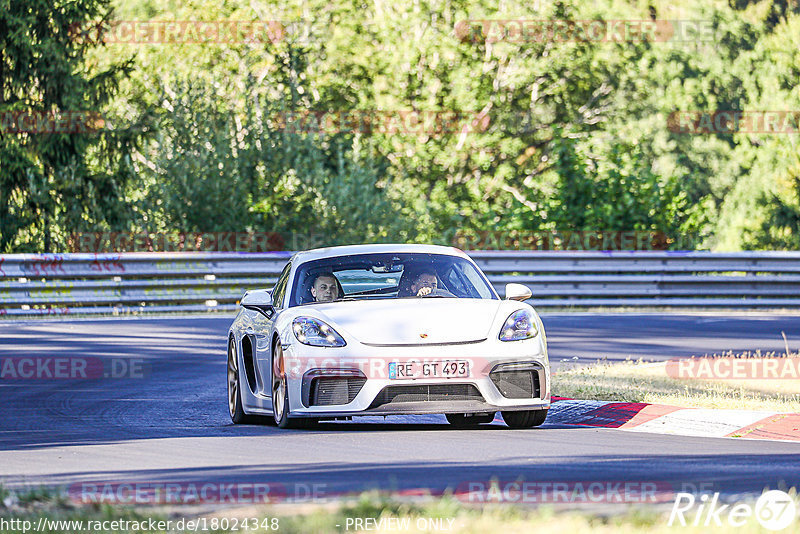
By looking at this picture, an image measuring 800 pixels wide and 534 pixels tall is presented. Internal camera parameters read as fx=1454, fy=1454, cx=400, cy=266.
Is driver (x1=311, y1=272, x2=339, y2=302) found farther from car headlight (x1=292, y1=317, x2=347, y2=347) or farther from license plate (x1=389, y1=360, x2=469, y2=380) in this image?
license plate (x1=389, y1=360, x2=469, y2=380)

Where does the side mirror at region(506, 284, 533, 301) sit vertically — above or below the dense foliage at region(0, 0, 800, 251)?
below

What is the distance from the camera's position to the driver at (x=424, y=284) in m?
10.8

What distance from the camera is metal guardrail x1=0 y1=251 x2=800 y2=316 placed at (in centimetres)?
2345

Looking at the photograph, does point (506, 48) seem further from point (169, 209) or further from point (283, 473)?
point (283, 473)

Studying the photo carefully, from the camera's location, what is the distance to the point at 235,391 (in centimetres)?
1135

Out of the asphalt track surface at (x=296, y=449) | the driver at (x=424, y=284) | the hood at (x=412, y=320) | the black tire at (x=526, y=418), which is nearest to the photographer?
the asphalt track surface at (x=296, y=449)

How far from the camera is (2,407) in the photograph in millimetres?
12125

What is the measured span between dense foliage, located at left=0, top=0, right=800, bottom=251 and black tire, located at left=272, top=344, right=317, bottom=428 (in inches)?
767

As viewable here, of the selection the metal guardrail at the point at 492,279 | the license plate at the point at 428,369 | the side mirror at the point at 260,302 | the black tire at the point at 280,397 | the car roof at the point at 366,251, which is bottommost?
the metal guardrail at the point at 492,279

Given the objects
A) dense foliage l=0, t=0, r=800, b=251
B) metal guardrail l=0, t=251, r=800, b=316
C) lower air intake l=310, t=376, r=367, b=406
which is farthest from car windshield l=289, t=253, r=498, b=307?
dense foliage l=0, t=0, r=800, b=251

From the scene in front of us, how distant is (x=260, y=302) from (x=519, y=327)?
2.06 m

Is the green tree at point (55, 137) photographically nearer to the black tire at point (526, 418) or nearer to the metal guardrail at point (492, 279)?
the metal guardrail at point (492, 279)

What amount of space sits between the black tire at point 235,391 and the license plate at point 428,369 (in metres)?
1.97

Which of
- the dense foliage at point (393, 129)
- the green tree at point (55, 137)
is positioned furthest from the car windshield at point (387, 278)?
the green tree at point (55, 137)
